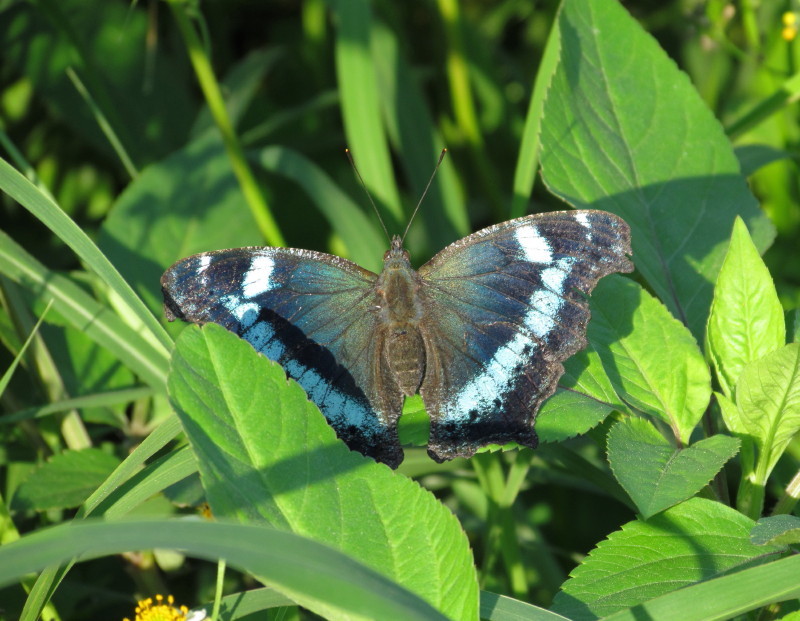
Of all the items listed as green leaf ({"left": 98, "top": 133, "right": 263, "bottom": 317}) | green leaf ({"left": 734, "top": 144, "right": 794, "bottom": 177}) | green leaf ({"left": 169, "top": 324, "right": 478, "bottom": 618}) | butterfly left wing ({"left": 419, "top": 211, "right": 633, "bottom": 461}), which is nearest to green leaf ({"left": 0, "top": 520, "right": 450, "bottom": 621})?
green leaf ({"left": 169, "top": 324, "right": 478, "bottom": 618})

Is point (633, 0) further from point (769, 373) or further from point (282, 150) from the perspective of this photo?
point (769, 373)

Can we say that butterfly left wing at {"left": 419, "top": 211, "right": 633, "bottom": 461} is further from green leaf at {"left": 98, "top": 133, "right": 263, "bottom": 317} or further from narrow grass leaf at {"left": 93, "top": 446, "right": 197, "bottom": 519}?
green leaf at {"left": 98, "top": 133, "right": 263, "bottom": 317}

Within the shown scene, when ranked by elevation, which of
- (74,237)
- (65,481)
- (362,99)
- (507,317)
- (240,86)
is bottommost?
(65,481)

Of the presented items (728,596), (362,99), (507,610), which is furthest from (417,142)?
(728,596)

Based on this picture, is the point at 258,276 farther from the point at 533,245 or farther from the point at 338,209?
the point at 338,209

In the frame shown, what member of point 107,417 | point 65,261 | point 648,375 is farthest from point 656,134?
point 65,261

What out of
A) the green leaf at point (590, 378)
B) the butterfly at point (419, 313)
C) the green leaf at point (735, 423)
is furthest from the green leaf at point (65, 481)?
the green leaf at point (735, 423)
